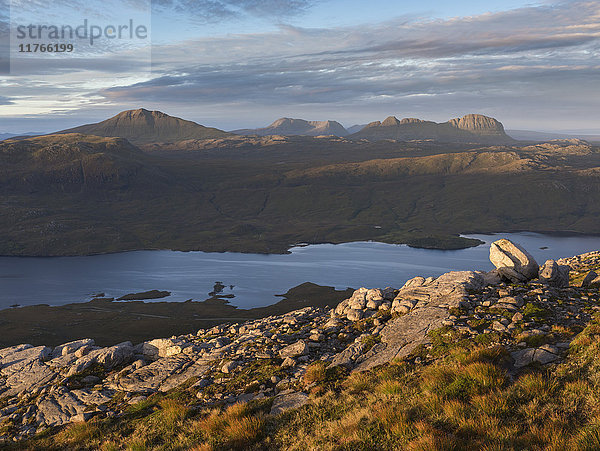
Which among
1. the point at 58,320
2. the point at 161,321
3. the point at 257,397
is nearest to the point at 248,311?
the point at 161,321

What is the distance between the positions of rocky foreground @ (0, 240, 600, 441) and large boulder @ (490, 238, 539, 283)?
0.08 m

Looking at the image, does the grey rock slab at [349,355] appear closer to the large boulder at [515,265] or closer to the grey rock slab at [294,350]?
the grey rock slab at [294,350]

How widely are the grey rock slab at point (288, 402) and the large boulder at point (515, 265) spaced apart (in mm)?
21268

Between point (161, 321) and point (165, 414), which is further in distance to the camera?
point (161, 321)

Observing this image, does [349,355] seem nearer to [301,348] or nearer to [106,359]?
[301,348]

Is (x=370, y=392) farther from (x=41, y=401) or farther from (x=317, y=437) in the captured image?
(x=41, y=401)

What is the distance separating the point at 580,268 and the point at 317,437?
3980 centimetres

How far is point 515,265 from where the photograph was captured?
110 ft

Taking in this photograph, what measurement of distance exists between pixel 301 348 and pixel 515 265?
62.2 ft

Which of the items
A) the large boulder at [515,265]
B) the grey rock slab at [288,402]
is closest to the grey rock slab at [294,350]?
the grey rock slab at [288,402]

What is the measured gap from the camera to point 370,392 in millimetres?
17641

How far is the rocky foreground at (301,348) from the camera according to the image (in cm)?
2169

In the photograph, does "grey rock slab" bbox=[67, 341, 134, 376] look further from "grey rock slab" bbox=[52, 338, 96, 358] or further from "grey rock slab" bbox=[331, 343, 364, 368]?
"grey rock slab" bbox=[331, 343, 364, 368]

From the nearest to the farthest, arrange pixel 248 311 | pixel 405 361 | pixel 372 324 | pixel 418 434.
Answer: pixel 418 434
pixel 405 361
pixel 372 324
pixel 248 311
